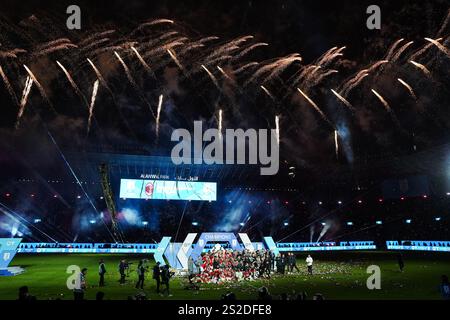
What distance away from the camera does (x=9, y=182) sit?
57.5m

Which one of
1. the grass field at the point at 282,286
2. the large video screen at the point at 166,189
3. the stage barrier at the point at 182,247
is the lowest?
the grass field at the point at 282,286

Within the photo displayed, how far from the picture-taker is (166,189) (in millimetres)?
56562

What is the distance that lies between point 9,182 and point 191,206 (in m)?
29.6

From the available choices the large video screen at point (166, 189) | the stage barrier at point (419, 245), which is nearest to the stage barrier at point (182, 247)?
the stage barrier at point (419, 245)

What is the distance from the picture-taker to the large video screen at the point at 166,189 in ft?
180

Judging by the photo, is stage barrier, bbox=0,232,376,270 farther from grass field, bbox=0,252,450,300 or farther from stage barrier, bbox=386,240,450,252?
stage barrier, bbox=386,240,450,252

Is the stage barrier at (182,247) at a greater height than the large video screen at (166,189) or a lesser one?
lesser

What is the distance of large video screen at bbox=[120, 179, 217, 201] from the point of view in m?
55.0

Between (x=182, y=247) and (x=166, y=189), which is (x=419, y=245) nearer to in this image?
(x=166, y=189)

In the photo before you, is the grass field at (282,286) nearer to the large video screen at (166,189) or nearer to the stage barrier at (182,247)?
the stage barrier at (182,247)
